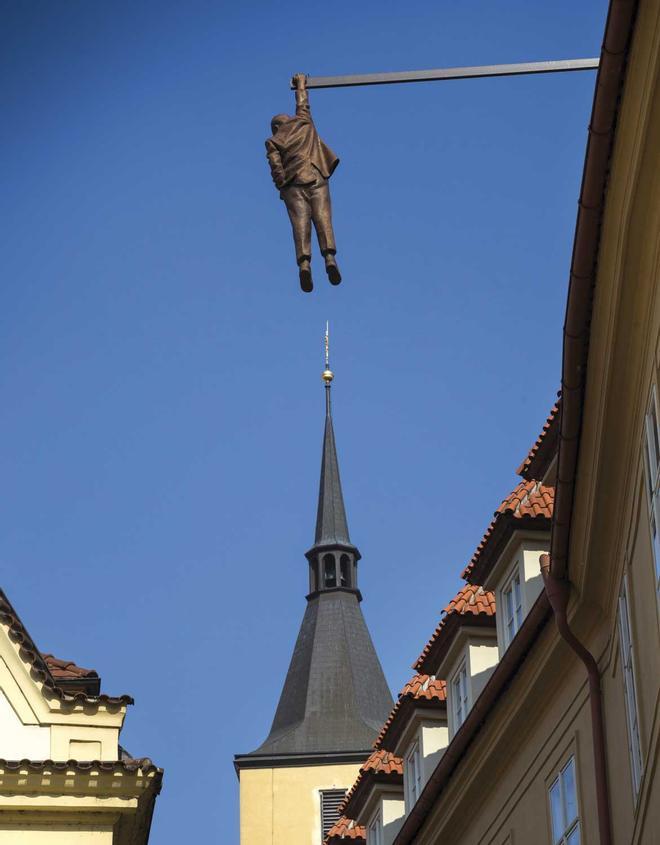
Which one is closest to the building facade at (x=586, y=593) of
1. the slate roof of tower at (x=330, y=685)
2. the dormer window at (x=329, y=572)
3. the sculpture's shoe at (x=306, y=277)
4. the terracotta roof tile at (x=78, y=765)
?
the sculpture's shoe at (x=306, y=277)

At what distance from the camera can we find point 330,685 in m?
72.9

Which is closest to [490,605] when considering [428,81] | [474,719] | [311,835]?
[474,719]

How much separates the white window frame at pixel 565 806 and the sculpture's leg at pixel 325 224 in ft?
31.8

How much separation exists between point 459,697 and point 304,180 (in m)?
16.0

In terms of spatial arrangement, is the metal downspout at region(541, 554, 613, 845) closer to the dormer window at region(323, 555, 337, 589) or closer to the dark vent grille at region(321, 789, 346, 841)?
the dark vent grille at region(321, 789, 346, 841)

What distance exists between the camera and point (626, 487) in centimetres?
1625

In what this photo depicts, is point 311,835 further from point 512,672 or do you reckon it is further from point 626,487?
point 626,487

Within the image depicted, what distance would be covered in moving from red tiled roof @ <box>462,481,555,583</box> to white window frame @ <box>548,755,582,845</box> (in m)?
3.89

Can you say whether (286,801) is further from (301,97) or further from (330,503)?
(301,97)

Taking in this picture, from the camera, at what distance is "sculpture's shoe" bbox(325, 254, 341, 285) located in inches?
426

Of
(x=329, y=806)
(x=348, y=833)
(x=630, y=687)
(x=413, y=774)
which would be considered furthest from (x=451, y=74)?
(x=329, y=806)

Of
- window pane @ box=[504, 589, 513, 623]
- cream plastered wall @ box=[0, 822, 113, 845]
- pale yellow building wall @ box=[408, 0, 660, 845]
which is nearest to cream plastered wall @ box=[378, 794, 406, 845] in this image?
pale yellow building wall @ box=[408, 0, 660, 845]

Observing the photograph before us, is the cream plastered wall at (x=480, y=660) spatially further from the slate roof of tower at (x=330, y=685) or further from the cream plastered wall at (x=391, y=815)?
the slate roof of tower at (x=330, y=685)

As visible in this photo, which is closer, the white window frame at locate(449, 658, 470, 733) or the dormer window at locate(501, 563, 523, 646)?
the dormer window at locate(501, 563, 523, 646)
